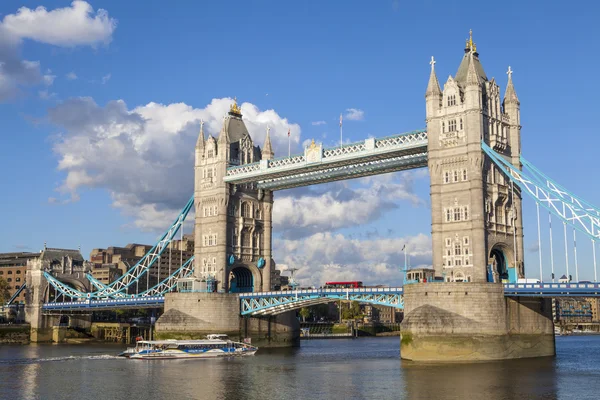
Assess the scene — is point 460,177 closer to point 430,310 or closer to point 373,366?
point 430,310

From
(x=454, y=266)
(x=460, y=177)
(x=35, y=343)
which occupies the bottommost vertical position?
(x=35, y=343)

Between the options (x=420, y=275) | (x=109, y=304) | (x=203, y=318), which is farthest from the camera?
(x=109, y=304)

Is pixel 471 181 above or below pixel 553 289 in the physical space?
above

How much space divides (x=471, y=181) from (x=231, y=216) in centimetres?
3852

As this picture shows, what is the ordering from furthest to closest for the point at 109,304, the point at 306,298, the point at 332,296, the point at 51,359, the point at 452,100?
the point at 109,304 → the point at 306,298 → the point at 332,296 → the point at 51,359 → the point at 452,100

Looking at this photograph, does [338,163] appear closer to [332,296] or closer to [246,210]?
[332,296]

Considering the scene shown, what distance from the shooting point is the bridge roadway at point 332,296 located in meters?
69.6

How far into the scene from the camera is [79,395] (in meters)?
52.9

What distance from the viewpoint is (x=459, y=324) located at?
71.7 meters

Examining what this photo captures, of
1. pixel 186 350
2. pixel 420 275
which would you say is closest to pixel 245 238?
pixel 186 350

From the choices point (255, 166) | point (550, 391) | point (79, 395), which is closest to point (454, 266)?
point (550, 391)

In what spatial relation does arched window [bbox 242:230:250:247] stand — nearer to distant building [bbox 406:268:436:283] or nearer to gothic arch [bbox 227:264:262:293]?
gothic arch [bbox 227:264:262:293]

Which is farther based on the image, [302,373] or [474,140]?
[474,140]

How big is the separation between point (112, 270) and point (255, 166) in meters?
109
